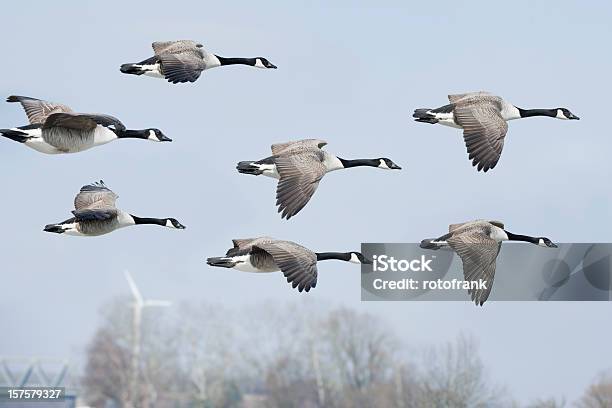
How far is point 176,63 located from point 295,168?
254cm

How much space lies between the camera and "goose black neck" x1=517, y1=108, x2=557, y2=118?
860 inches

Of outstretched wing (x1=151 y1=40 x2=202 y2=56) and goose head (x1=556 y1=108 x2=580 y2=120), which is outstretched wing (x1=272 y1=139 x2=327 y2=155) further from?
goose head (x1=556 y1=108 x2=580 y2=120)

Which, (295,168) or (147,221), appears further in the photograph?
(147,221)

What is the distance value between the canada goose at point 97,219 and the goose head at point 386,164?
9.91ft

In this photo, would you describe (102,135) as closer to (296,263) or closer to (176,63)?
(176,63)

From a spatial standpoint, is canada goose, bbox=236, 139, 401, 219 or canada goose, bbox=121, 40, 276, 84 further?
canada goose, bbox=121, 40, 276, 84

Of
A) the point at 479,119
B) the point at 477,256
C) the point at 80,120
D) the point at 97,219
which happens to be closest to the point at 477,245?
the point at 477,256

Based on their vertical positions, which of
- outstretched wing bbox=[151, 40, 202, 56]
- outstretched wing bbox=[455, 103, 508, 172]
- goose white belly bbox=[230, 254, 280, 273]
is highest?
outstretched wing bbox=[151, 40, 202, 56]

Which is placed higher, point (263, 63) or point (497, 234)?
point (263, 63)

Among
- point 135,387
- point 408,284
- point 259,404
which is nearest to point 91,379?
point 135,387

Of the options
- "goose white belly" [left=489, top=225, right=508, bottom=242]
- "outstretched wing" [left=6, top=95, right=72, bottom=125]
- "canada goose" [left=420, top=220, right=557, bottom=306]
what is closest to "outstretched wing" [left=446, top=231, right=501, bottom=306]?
"canada goose" [left=420, top=220, right=557, bottom=306]

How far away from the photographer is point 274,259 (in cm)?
1864

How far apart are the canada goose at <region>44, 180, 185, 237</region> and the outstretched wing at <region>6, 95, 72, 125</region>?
1.37 metres

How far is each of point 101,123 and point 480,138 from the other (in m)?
4.69
